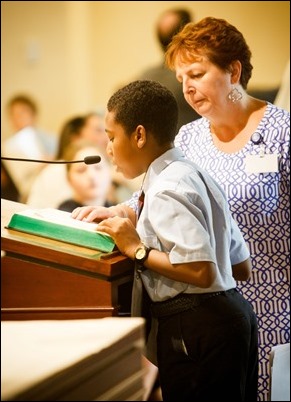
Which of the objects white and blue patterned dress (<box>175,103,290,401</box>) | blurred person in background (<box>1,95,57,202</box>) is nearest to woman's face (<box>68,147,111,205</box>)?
blurred person in background (<box>1,95,57,202</box>)

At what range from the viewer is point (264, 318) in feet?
7.30

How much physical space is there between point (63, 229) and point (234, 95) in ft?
2.38

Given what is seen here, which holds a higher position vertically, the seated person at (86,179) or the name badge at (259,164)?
the name badge at (259,164)

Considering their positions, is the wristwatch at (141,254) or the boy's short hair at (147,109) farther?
the boy's short hair at (147,109)

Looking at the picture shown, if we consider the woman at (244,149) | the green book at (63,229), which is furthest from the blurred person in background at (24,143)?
the green book at (63,229)

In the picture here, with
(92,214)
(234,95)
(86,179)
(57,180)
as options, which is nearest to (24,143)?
(57,180)

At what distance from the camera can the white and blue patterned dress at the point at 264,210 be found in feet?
6.91

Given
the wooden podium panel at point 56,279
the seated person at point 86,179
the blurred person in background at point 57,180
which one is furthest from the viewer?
the blurred person in background at point 57,180

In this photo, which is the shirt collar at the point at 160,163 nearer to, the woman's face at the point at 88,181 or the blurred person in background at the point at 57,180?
the woman's face at the point at 88,181

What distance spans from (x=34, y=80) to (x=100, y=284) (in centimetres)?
336

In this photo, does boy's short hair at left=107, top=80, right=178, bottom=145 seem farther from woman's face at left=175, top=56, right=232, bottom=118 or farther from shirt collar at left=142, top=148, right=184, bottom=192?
woman's face at left=175, top=56, right=232, bottom=118

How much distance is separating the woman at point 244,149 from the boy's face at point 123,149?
0.37 metres

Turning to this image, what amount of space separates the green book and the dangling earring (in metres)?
0.62

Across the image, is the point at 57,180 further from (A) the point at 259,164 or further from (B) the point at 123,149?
(B) the point at 123,149
